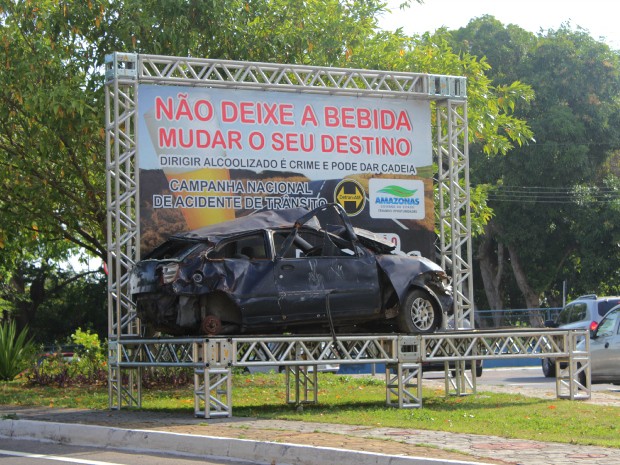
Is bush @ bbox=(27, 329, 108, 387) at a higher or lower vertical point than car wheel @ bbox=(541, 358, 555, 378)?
higher

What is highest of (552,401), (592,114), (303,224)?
(592,114)

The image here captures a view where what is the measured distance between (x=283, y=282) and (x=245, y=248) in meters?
0.82

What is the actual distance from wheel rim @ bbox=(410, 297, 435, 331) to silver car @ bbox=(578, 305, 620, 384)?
5464 millimetres

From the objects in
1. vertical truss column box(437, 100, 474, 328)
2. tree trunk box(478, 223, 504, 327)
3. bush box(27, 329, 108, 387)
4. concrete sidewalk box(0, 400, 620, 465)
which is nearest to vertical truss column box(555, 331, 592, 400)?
vertical truss column box(437, 100, 474, 328)

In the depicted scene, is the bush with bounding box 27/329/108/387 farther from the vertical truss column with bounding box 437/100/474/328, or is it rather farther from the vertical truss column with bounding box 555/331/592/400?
the vertical truss column with bounding box 555/331/592/400

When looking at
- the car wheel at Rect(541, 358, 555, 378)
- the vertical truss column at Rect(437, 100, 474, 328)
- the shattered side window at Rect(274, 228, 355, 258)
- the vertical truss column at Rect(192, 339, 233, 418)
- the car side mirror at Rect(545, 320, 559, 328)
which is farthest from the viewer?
the car side mirror at Rect(545, 320, 559, 328)

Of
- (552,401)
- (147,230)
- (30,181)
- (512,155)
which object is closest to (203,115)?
(147,230)

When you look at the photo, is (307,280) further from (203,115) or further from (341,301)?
(203,115)

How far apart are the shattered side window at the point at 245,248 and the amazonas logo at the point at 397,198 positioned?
11.3ft

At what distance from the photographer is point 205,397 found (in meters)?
13.2

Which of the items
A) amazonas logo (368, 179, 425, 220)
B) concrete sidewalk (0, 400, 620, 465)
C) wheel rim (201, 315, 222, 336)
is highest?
amazonas logo (368, 179, 425, 220)

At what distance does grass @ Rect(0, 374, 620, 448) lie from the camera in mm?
11898

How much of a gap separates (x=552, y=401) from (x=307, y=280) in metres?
4.35

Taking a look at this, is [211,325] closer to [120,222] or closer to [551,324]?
[120,222]
